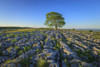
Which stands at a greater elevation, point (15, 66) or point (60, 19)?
point (60, 19)

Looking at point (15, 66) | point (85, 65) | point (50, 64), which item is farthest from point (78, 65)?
point (15, 66)

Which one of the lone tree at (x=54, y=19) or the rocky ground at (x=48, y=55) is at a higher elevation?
the lone tree at (x=54, y=19)

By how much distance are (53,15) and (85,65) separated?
44.2 metres

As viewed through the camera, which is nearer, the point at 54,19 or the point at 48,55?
the point at 48,55

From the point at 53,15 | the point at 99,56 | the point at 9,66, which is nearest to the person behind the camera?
the point at 9,66

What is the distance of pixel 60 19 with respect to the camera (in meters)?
46.3

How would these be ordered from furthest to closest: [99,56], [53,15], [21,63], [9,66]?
[53,15] < [99,56] < [21,63] < [9,66]

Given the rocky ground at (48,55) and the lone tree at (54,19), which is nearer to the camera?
the rocky ground at (48,55)

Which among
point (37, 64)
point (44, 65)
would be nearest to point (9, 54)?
point (37, 64)

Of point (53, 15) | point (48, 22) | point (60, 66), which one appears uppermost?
point (53, 15)

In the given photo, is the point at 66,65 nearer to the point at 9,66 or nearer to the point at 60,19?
the point at 9,66

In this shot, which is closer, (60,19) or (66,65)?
(66,65)

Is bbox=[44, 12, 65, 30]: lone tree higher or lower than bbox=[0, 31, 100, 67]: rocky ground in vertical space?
higher

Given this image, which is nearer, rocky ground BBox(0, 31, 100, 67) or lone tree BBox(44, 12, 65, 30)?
rocky ground BBox(0, 31, 100, 67)
